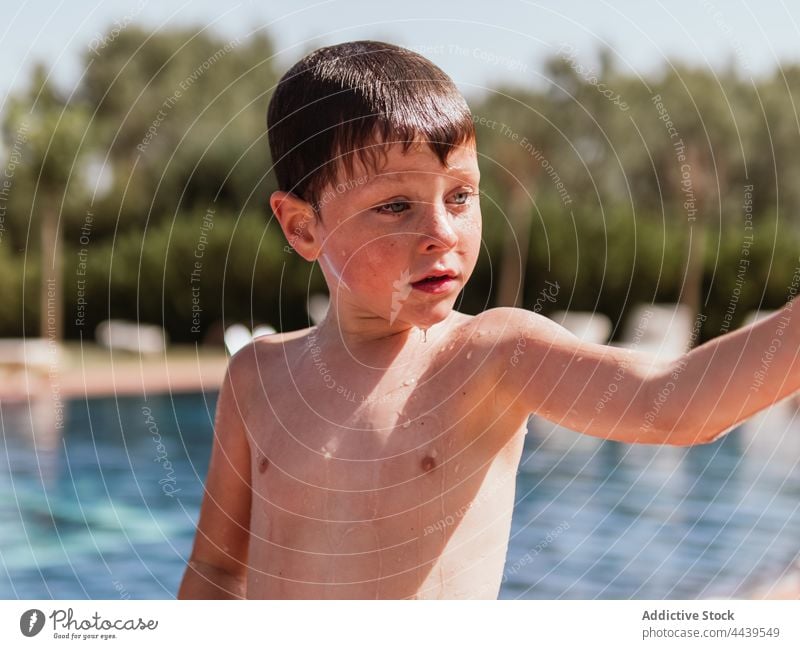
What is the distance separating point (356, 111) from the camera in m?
1.10

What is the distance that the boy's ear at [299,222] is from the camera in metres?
1.17

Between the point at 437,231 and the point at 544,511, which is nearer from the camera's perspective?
the point at 437,231

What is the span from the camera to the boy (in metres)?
1.06

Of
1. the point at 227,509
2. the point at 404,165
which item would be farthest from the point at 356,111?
the point at 227,509

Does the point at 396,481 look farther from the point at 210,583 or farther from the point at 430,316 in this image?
the point at 210,583

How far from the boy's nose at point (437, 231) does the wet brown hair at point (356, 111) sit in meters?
0.06

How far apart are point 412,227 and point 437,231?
1.2 inches

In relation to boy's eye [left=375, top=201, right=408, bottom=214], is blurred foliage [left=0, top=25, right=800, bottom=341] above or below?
above

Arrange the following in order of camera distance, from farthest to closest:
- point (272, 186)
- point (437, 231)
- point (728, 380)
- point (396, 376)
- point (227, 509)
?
point (272, 186) → point (227, 509) → point (396, 376) → point (437, 231) → point (728, 380)

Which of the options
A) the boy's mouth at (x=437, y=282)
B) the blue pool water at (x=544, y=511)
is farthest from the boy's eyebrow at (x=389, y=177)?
the blue pool water at (x=544, y=511)

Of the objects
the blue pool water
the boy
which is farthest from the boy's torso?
the blue pool water

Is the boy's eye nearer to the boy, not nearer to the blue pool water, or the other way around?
the boy

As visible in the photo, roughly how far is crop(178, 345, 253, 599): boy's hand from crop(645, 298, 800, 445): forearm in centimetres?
54
